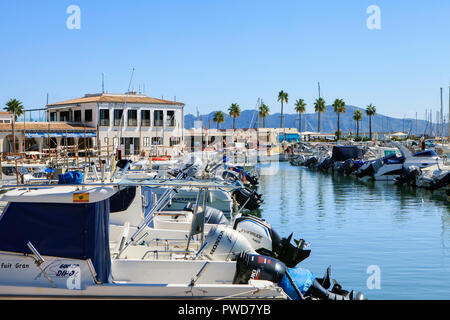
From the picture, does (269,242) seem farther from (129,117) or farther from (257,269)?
(129,117)

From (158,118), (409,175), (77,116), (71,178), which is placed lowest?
(409,175)

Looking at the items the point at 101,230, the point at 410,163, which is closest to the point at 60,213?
the point at 101,230

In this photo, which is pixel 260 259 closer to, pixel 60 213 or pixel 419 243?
pixel 60 213

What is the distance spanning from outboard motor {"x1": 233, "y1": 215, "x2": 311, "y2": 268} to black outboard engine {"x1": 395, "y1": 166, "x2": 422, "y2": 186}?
28.7 metres

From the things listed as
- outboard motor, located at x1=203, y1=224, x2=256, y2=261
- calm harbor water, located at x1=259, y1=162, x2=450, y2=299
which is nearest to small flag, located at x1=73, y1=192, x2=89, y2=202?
outboard motor, located at x1=203, y1=224, x2=256, y2=261

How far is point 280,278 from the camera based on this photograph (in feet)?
34.7

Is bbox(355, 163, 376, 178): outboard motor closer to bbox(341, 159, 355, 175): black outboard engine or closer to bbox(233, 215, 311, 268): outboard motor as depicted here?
bbox(341, 159, 355, 175): black outboard engine

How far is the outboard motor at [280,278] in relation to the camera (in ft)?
34.4

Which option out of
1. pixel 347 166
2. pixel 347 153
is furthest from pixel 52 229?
pixel 347 153

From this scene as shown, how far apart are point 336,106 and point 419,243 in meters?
106

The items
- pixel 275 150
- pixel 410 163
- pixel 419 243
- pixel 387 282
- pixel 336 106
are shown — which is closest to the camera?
pixel 387 282

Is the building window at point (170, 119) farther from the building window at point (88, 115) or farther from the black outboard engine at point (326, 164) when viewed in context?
the black outboard engine at point (326, 164)

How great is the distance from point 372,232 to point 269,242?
32.0 feet

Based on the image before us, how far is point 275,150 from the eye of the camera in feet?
290
